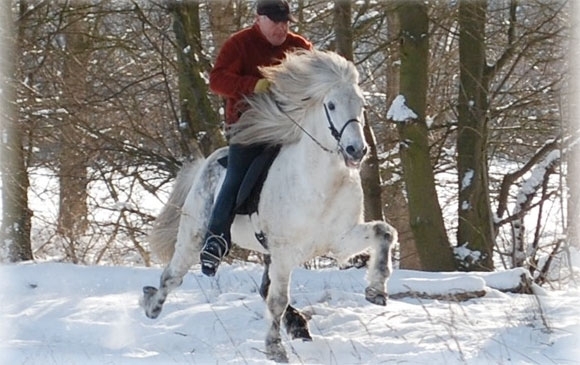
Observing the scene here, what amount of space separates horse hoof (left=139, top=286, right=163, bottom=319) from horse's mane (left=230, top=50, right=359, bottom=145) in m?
1.55

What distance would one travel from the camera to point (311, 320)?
6.75m

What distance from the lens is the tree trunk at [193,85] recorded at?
39.7ft

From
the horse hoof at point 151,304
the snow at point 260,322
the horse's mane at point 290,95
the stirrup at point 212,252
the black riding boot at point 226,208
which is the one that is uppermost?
the horse's mane at point 290,95

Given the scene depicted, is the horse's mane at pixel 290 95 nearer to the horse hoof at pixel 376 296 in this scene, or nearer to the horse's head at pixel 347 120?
the horse's head at pixel 347 120

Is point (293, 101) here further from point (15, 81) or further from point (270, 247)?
point (15, 81)

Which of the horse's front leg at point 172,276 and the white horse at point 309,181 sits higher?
the white horse at point 309,181

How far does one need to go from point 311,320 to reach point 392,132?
270 inches

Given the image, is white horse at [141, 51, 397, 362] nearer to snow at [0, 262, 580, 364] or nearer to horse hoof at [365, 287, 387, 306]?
horse hoof at [365, 287, 387, 306]

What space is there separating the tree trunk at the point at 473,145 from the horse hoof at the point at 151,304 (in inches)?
178

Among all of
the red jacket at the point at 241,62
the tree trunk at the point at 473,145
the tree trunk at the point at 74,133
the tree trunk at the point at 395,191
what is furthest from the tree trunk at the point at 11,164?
the red jacket at the point at 241,62

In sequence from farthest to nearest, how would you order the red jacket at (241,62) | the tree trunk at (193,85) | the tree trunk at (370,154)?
the tree trunk at (193,85)
the tree trunk at (370,154)
the red jacket at (241,62)

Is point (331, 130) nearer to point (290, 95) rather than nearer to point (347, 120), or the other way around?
point (347, 120)

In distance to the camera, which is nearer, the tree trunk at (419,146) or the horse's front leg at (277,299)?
the horse's front leg at (277,299)

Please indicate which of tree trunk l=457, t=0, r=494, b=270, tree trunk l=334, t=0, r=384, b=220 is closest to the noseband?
tree trunk l=334, t=0, r=384, b=220
